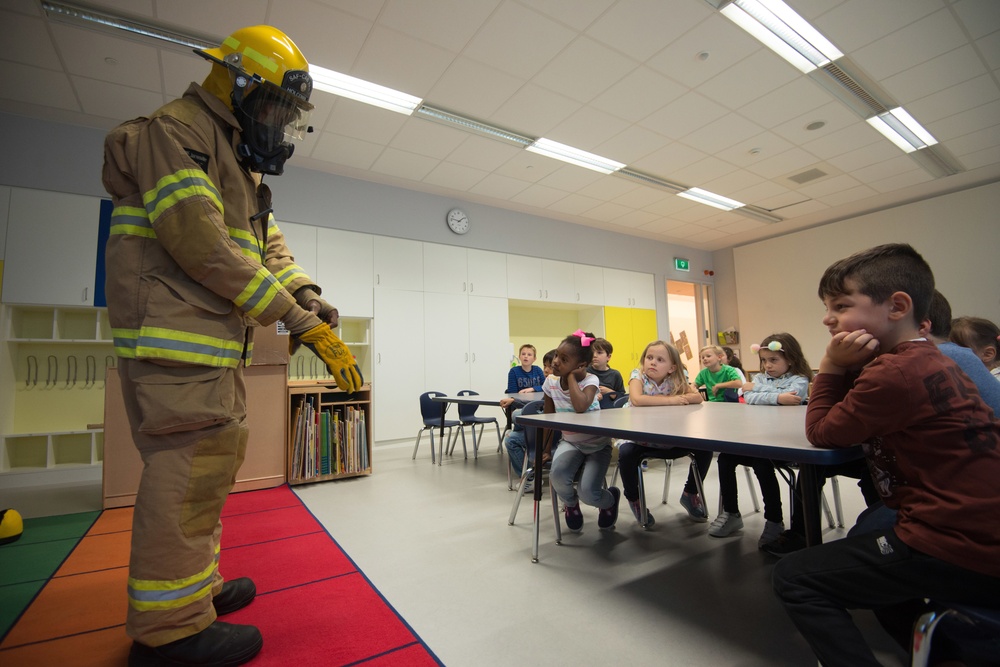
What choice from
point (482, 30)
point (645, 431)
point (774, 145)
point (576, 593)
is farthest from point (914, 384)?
point (774, 145)

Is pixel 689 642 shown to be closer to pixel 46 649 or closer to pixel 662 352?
pixel 662 352

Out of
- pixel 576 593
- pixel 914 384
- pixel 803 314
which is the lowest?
pixel 576 593

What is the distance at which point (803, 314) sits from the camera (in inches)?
299

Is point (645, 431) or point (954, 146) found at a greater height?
point (954, 146)

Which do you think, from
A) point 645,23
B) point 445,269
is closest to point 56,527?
point 445,269

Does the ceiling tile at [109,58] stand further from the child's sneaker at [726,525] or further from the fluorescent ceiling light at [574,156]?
the child's sneaker at [726,525]

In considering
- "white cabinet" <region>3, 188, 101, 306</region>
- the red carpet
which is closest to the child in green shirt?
the red carpet

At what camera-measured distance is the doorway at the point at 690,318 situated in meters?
8.95

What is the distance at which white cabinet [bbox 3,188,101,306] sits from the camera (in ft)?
12.5

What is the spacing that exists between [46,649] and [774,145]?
6.40m

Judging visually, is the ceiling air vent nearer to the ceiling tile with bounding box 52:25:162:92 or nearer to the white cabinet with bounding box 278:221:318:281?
the white cabinet with bounding box 278:221:318:281

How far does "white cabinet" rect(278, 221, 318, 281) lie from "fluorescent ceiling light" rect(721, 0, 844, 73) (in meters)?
4.26

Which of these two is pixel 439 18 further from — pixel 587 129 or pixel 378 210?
pixel 378 210

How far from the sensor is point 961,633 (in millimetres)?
815
